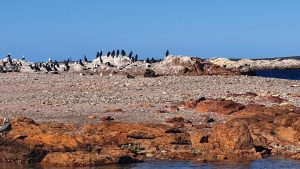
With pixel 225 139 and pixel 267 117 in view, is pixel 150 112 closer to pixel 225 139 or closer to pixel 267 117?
pixel 267 117

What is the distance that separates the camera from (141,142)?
68.4ft

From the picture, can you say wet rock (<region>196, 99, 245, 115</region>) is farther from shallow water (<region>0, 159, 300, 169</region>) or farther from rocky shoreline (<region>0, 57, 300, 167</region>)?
shallow water (<region>0, 159, 300, 169</region>)

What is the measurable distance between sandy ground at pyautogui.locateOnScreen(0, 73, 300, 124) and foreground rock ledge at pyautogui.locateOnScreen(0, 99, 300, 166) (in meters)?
3.48

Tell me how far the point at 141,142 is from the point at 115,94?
11.6 meters

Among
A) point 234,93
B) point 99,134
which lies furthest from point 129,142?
point 234,93

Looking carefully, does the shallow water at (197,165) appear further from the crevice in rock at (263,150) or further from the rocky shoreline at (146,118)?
the crevice in rock at (263,150)

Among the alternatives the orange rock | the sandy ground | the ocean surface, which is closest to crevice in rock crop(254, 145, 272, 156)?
the orange rock

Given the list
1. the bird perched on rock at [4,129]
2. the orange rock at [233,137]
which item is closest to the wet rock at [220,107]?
the orange rock at [233,137]

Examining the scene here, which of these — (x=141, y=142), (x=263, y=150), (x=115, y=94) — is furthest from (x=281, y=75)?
(x=141, y=142)

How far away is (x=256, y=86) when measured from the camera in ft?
119

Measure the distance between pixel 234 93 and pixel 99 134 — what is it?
42.9 ft

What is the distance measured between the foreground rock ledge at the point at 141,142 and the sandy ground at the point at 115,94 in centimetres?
348

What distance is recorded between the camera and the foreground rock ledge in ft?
62.9

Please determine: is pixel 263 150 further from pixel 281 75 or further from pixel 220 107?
pixel 281 75
